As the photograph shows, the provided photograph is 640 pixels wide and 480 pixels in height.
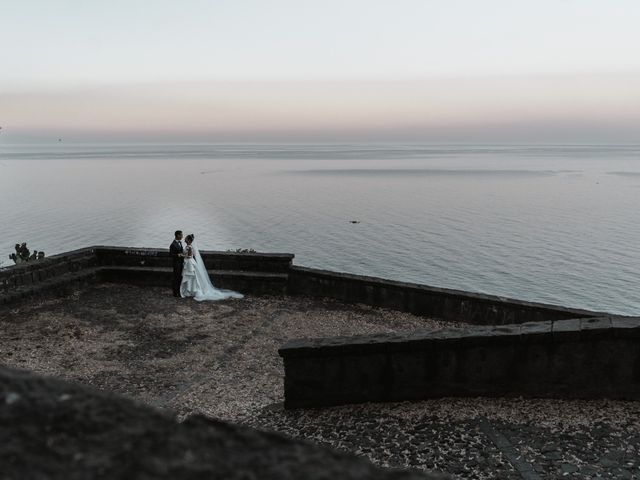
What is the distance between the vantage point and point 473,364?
23.3 feet

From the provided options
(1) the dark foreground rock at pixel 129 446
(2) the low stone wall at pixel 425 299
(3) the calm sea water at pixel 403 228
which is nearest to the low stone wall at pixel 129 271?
(2) the low stone wall at pixel 425 299

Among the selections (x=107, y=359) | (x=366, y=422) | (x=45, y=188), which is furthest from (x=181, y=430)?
(x=45, y=188)

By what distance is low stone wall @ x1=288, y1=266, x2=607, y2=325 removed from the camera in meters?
11.5

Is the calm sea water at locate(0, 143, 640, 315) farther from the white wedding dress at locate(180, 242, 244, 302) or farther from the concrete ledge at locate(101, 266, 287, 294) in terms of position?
the white wedding dress at locate(180, 242, 244, 302)

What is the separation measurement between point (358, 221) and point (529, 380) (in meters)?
54.3

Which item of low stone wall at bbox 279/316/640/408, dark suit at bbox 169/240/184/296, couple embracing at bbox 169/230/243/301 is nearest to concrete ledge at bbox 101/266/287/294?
couple embracing at bbox 169/230/243/301

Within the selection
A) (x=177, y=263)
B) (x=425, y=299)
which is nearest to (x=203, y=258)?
(x=177, y=263)

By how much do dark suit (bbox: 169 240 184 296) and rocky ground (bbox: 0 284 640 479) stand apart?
0.51m

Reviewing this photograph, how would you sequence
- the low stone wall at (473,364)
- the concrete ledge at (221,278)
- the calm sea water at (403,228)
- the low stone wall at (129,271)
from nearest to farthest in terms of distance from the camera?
the low stone wall at (473,364) < the low stone wall at (129,271) < the concrete ledge at (221,278) < the calm sea water at (403,228)

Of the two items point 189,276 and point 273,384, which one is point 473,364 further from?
point 189,276

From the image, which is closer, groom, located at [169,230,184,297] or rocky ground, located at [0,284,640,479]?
rocky ground, located at [0,284,640,479]

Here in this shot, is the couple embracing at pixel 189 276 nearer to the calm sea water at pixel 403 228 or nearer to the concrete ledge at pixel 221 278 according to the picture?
the concrete ledge at pixel 221 278

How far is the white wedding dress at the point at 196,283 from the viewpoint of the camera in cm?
1405

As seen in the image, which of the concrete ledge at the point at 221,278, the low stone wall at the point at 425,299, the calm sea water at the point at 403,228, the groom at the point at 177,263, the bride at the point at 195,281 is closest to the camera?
the low stone wall at the point at 425,299
